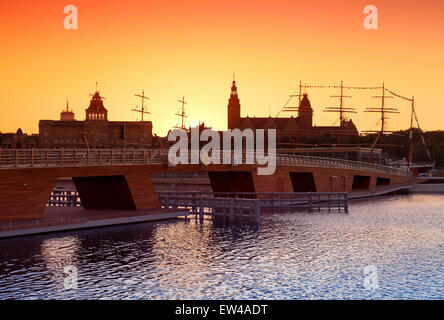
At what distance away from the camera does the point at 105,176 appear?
52.4m

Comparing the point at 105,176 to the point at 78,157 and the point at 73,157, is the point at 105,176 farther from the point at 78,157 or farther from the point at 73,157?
the point at 73,157

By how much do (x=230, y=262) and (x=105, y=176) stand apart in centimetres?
2382

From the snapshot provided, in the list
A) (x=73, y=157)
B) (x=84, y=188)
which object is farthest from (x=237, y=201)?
(x=73, y=157)

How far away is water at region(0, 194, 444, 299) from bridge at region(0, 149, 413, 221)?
4.29 meters

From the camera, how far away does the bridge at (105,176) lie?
42.0 m

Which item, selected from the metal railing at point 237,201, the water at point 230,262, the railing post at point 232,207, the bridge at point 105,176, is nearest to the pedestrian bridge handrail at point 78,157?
the bridge at point 105,176

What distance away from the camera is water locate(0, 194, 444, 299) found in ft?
82.9

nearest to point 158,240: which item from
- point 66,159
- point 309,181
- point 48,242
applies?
point 48,242

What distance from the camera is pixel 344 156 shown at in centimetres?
12412

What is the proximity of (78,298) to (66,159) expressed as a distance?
23.8 metres

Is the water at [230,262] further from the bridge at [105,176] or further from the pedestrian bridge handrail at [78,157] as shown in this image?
the pedestrian bridge handrail at [78,157]


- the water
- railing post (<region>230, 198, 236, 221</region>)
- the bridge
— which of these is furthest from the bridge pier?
railing post (<region>230, 198, 236, 221</region>)

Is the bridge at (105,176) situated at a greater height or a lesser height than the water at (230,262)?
greater

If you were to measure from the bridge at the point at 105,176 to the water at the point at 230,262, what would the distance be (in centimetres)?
429
